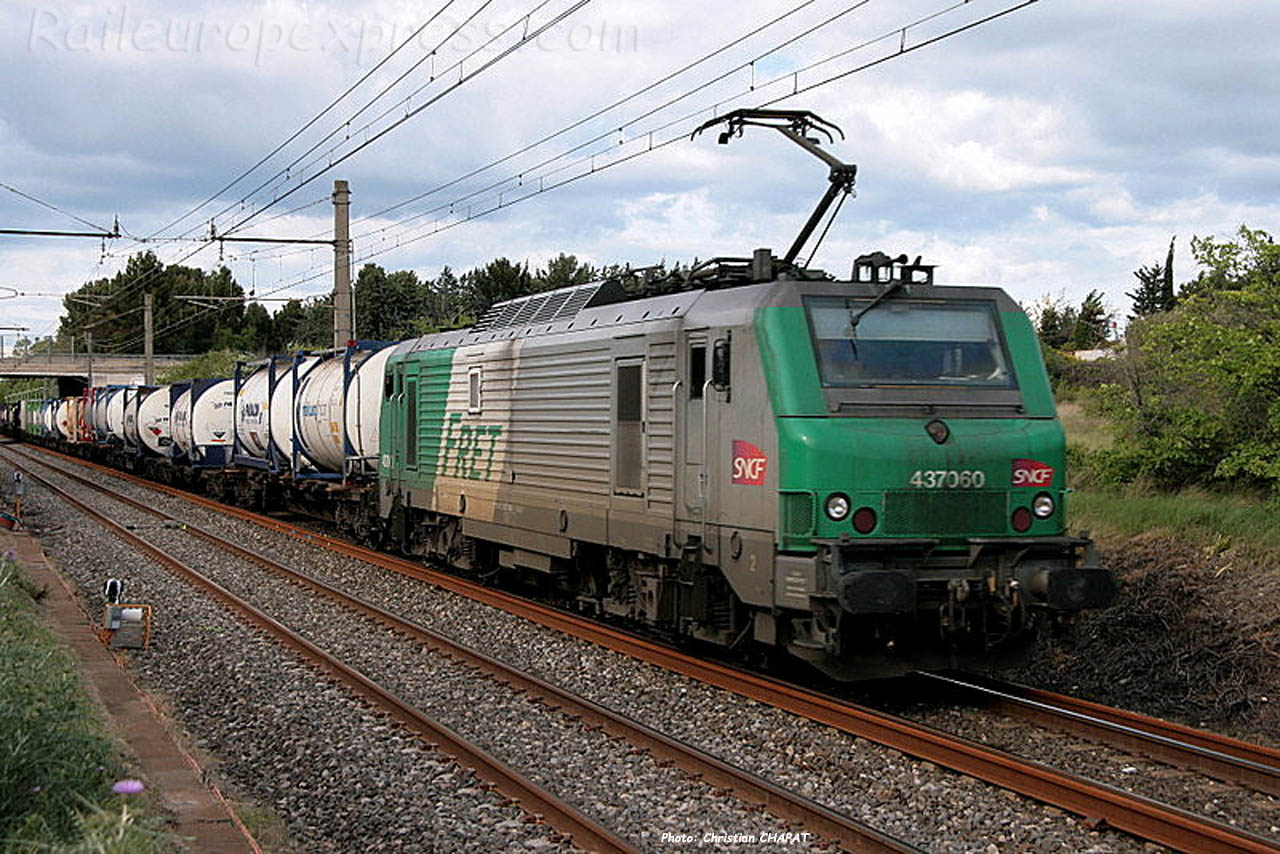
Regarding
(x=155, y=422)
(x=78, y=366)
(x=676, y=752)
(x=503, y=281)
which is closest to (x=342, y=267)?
(x=155, y=422)

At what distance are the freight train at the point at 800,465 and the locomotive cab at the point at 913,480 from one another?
15 millimetres

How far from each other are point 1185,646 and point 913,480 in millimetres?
3897

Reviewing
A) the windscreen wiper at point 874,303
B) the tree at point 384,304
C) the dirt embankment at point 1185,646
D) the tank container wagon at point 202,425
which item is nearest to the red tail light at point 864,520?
the windscreen wiper at point 874,303

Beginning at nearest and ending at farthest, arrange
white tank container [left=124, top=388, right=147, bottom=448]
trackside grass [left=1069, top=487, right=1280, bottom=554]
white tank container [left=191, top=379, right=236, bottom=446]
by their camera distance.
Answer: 1. trackside grass [left=1069, top=487, right=1280, bottom=554]
2. white tank container [left=191, top=379, right=236, bottom=446]
3. white tank container [left=124, top=388, right=147, bottom=448]

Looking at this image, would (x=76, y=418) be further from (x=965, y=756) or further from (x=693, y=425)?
(x=965, y=756)

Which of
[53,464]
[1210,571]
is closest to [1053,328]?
[53,464]

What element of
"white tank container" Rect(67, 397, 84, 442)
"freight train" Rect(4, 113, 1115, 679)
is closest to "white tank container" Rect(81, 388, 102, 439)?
"white tank container" Rect(67, 397, 84, 442)

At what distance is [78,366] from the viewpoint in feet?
274

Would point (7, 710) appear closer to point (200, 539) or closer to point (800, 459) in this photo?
point (800, 459)

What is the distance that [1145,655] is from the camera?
38.5 feet

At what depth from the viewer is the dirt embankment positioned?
1062 centimetres

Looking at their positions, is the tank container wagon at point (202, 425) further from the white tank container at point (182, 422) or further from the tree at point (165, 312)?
the tree at point (165, 312)

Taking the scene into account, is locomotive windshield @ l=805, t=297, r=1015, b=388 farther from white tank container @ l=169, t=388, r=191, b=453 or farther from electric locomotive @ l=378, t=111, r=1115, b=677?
white tank container @ l=169, t=388, r=191, b=453

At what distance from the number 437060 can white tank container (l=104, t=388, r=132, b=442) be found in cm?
3813
